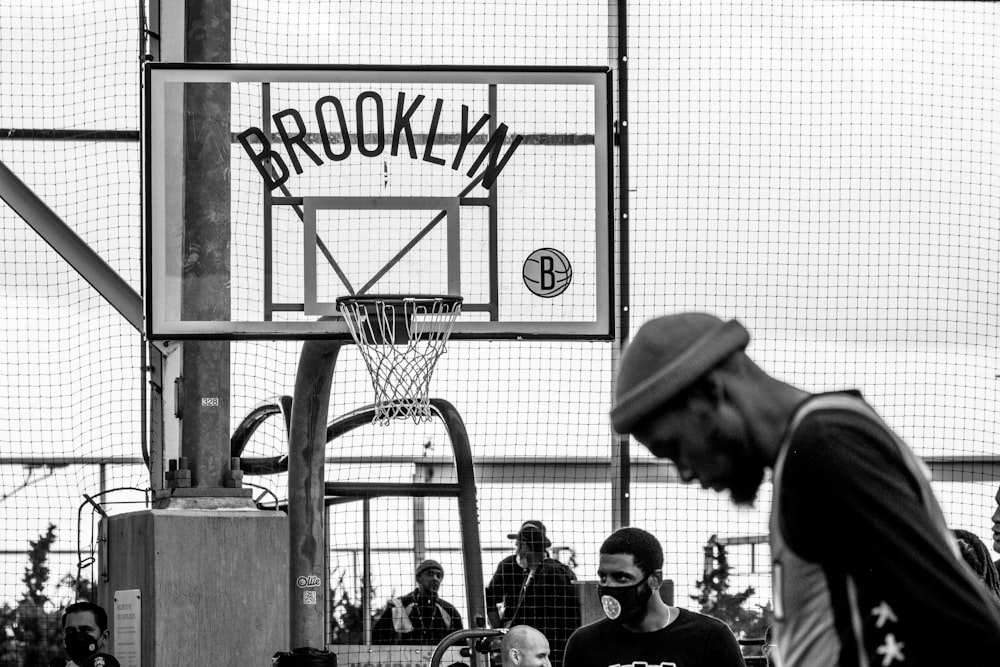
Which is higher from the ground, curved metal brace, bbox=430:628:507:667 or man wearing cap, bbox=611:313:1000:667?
man wearing cap, bbox=611:313:1000:667

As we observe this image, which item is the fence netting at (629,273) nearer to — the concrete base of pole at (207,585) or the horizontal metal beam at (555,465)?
the horizontal metal beam at (555,465)

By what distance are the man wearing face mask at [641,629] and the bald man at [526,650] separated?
68cm

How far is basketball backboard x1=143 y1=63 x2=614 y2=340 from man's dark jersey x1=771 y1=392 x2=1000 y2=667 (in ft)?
18.2

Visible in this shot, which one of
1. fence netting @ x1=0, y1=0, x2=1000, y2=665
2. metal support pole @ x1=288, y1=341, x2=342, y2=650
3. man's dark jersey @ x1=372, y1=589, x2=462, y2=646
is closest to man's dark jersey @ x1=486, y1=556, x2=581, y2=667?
man's dark jersey @ x1=372, y1=589, x2=462, y2=646

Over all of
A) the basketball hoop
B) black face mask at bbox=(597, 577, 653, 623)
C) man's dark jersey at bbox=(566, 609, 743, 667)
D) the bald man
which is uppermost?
the basketball hoop

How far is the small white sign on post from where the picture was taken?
25.1 ft

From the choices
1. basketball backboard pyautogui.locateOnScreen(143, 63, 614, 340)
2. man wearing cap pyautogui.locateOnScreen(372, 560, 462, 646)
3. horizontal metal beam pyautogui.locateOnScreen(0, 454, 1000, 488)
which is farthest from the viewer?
horizontal metal beam pyautogui.locateOnScreen(0, 454, 1000, 488)

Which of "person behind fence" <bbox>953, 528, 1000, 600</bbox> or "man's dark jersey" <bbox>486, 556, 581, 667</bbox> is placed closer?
"person behind fence" <bbox>953, 528, 1000, 600</bbox>

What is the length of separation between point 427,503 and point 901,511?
851 cm

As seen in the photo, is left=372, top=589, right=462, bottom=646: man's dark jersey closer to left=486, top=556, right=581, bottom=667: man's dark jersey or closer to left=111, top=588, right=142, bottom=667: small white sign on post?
left=486, top=556, right=581, bottom=667: man's dark jersey

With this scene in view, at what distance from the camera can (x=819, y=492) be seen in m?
1.97

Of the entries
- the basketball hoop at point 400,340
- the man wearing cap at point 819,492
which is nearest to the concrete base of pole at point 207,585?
the basketball hoop at point 400,340

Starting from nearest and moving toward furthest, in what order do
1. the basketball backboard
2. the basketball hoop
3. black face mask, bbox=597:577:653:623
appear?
black face mask, bbox=597:577:653:623, the basketball hoop, the basketball backboard

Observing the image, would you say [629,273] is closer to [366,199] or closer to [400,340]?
[366,199]
